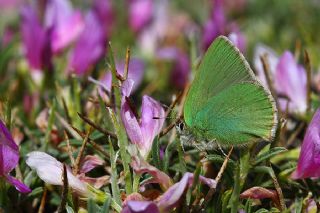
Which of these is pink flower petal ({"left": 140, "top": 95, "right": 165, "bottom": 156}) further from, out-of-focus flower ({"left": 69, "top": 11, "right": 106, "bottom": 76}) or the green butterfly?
out-of-focus flower ({"left": 69, "top": 11, "right": 106, "bottom": 76})

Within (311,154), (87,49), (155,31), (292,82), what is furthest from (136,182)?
(155,31)

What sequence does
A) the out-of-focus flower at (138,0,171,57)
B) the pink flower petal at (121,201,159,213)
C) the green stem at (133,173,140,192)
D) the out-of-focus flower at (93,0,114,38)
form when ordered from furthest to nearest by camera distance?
the out-of-focus flower at (138,0,171,57) → the out-of-focus flower at (93,0,114,38) → the green stem at (133,173,140,192) → the pink flower petal at (121,201,159,213)

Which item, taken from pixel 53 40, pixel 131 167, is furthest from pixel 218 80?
pixel 53 40

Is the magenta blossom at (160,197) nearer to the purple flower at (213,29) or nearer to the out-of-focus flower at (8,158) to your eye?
the out-of-focus flower at (8,158)

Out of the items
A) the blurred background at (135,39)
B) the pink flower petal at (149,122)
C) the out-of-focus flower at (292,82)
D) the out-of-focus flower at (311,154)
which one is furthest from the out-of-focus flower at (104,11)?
the out-of-focus flower at (311,154)

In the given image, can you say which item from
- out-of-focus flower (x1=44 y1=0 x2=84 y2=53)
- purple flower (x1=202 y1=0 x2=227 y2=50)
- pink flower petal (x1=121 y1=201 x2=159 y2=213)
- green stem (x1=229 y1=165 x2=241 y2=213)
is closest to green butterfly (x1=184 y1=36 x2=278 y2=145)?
green stem (x1=229 y1=165 x2=241 y2=213)

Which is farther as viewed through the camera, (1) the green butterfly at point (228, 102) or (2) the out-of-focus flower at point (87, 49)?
(2) the out-of-focus flower at point (87, 49)
